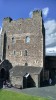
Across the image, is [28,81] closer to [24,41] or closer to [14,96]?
[14,96]

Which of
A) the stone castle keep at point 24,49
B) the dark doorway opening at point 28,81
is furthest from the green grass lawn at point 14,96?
the stone castle keep at point 24,49

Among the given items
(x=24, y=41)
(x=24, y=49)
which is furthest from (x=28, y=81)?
(x=24, y=41)

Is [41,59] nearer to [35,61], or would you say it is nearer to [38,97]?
[35,61]

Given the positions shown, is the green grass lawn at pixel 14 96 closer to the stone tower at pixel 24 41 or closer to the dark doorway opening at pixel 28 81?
the dark doorway opening at pixel 28 81

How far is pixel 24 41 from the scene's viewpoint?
54219 millimetres

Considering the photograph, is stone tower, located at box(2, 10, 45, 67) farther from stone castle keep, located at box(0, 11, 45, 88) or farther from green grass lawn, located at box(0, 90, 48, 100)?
green grass lawn, located at box(0, 90, 48, 100)

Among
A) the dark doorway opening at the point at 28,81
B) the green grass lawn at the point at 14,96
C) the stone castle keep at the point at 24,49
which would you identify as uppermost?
the stone castle keep at the point at 24,49

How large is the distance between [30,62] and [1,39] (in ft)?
38.5

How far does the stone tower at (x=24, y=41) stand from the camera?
51.9 m

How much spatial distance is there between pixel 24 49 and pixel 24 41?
2202 mm

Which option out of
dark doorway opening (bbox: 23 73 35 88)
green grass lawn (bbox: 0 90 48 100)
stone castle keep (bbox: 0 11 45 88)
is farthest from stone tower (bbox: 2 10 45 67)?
green grass lawn (bbox: 0 90 48 100)

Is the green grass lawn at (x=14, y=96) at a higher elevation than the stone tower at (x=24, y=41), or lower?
lower

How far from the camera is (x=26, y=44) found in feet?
176

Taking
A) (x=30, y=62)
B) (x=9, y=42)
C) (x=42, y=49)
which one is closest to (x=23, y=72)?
(x=30, y=62)
